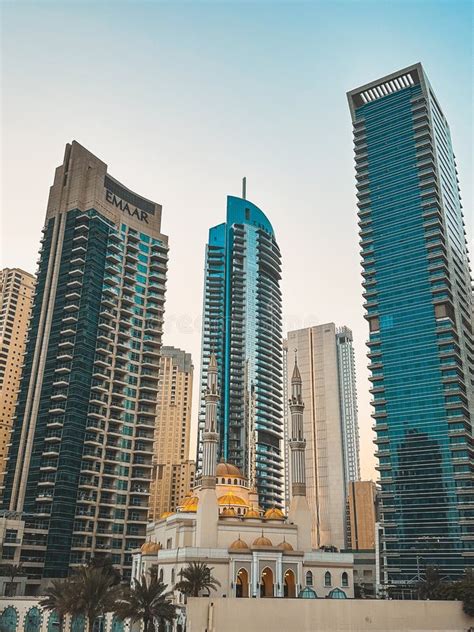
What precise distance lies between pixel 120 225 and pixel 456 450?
72.8 m

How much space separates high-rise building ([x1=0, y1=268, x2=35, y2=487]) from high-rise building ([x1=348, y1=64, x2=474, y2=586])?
88.2 metres

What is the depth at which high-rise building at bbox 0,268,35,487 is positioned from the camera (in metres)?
148

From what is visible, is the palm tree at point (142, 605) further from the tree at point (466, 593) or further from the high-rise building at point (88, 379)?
the high-rise building at point (88, 379)

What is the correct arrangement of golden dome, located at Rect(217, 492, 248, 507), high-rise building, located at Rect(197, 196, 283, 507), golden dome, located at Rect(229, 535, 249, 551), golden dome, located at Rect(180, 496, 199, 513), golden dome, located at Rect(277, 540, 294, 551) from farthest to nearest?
high-rise building, located at Rect(197, 196, 283, 507) < golden dome, located at Rect(217, 492, 248, 507) < golden dome, located at Rect(180, 496, 199, 513) < golden dome, located at Rect(277, 540, 294, 551) < golden dome, located at Rect(229, 535, 249, 551)

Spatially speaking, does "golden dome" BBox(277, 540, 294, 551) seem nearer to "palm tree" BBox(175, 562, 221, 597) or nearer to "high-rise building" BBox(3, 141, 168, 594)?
"palm tree" BBox(175, 562, 221, 597)

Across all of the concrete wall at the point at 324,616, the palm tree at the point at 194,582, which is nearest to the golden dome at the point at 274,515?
the palm tree at the point at 194,582

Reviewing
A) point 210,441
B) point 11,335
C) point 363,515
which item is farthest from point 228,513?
point 363,515

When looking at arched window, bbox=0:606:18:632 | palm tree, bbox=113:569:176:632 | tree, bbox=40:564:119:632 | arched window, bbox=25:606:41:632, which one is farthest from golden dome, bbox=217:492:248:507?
tree, bbox=40:564:119:632

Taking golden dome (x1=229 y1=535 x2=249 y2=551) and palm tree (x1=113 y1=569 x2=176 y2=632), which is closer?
palm tree (x1=113 y1=569 x2=176 y2=632)

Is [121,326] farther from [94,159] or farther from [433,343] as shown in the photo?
[433,343]

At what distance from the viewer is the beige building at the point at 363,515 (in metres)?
166

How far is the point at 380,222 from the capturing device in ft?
404

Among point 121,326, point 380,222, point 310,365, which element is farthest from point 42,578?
point 310,365

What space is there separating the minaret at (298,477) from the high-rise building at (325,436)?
4153 inches
